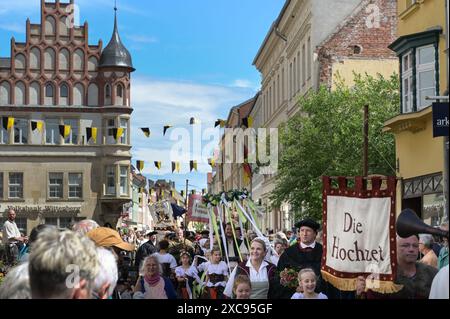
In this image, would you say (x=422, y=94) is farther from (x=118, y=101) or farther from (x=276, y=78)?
(x=118, y=101)

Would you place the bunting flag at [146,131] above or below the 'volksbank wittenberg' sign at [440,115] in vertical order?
above

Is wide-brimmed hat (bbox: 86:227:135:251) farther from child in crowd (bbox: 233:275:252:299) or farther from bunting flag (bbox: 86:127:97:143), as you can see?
bunting flag (bbox: 86:127:97:143)

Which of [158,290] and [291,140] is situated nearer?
[158,290]

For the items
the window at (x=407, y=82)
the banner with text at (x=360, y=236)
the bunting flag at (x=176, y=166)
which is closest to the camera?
the banner with text at (x=360, y=236)

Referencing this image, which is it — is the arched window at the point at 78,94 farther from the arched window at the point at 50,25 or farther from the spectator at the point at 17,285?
the spectator at the point at 17,285

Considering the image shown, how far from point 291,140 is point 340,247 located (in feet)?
75.8

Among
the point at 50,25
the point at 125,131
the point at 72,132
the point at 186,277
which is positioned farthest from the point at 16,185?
the point at 186,277

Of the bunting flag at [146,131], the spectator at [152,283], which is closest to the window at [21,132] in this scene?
the bunting flag at [146,131]

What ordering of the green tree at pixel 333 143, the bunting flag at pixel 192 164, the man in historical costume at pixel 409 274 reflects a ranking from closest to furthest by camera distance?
1. the man in historical costume at pixel 409 274
2. the green tree at pixel 333 143
3. the bunting flag at pixel 192 164

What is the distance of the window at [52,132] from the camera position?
2468 inches

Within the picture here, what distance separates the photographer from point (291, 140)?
31391 millimetres

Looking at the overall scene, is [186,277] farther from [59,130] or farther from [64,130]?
[59,130]

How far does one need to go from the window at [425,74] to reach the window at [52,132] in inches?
1615
